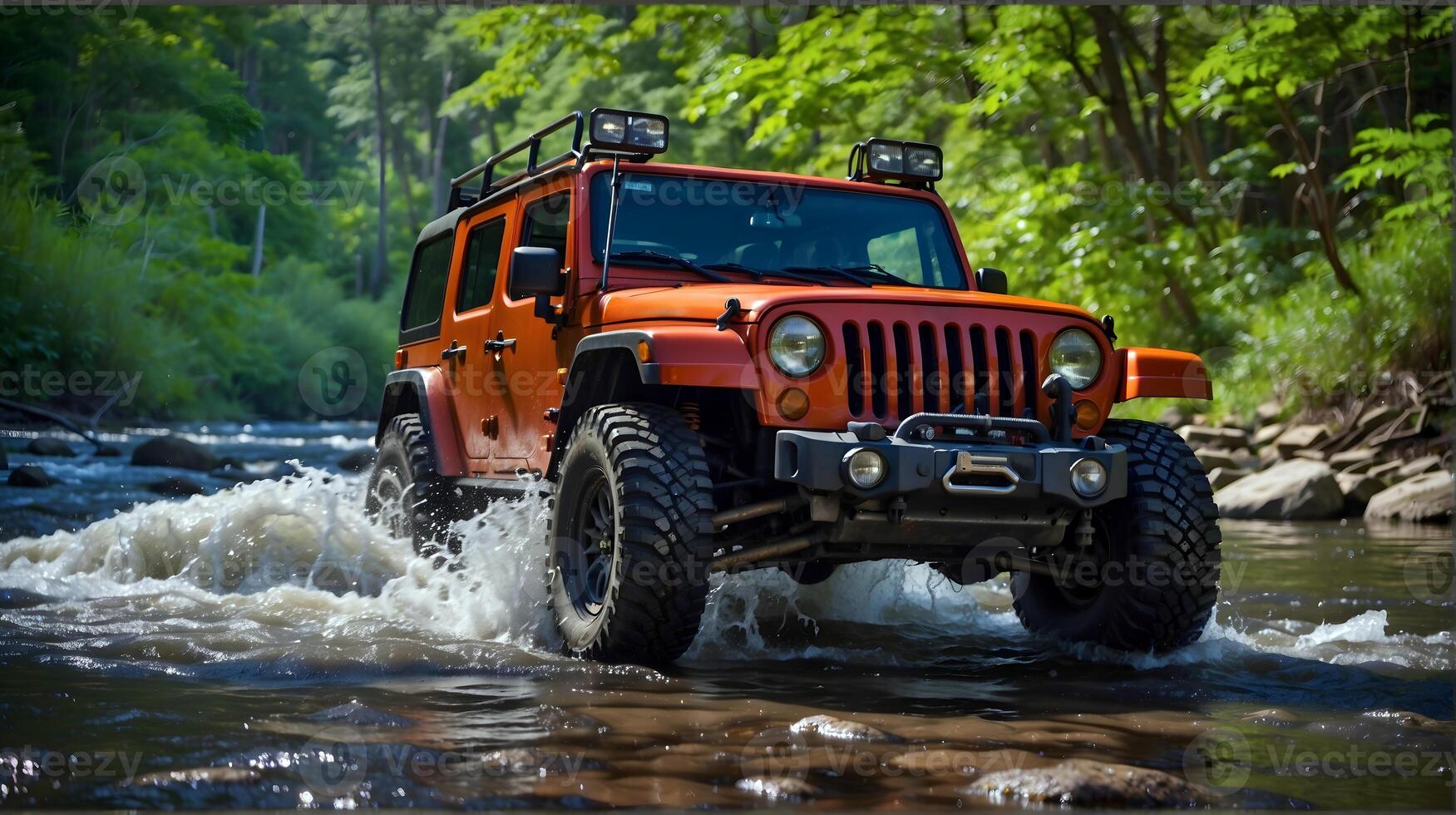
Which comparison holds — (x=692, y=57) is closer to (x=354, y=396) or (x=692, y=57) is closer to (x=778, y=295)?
(x=778, y=295)

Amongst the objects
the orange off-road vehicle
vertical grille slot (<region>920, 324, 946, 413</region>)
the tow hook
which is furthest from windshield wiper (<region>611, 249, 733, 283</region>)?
the tow hook

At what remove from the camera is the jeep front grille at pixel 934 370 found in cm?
523

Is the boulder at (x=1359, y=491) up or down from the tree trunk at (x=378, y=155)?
down

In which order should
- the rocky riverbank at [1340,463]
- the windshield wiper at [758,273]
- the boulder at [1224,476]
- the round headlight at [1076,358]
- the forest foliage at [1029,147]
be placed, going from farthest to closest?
the forest foliage at [1029,147] → the boulder at [1224,476] → the rocky riverbank at [1340,463] → the windshield wiper at [758,273] → the round headlight at [1076,358]

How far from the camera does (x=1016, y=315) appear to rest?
17.9ft

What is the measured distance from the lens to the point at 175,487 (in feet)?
45.7

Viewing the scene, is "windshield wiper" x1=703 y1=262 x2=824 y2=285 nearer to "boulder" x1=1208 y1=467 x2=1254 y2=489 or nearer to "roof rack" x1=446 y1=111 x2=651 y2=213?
"roof rack" x1=446 y1=111 x2=651 y2=213

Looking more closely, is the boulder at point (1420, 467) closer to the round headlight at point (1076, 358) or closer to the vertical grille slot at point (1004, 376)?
the round headlight at point (1076, 358)

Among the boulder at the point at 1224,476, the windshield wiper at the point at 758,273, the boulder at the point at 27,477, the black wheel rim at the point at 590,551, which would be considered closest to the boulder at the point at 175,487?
the boulder at the point at 27,477

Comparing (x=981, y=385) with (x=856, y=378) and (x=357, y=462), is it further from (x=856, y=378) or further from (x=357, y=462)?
(x=357, y=462)

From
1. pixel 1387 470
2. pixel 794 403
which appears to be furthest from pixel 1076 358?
pixel 1387 470

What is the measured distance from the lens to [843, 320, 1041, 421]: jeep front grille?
17.2 ft

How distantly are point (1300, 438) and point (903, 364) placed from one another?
10898mm

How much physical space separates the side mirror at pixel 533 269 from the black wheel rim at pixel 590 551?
0.83 m
